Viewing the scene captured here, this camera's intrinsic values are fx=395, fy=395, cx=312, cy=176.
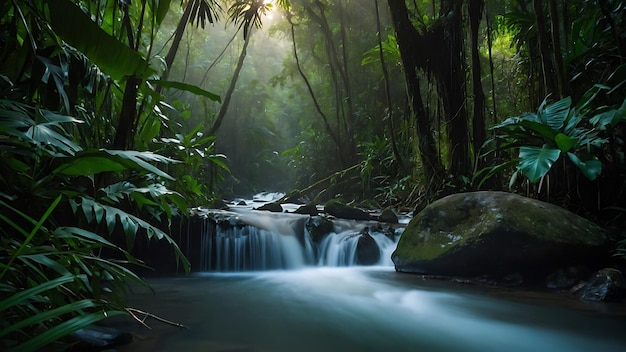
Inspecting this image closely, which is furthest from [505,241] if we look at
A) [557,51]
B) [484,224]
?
[557,51]

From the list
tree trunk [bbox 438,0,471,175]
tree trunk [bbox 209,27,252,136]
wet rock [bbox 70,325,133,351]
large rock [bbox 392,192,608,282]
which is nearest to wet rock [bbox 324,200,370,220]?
tree trunk [bbox 438,0,471,175]

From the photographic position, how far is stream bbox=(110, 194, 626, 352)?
7.89 ft

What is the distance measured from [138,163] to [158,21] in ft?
4.01

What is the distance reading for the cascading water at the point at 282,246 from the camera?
5500 mm

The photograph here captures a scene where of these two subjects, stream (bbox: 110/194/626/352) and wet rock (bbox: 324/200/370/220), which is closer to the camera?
stream (bbox: 110/194/626/352)

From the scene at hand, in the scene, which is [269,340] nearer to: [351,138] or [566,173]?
[566,173]

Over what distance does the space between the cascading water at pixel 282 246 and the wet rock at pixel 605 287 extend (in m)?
2.39

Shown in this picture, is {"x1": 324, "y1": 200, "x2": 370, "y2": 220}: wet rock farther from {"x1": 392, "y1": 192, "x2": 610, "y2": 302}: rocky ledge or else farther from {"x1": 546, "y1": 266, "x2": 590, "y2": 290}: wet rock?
{"x1": 546, "y1": 266, "x2": 590, "y2": 290}: wet rock

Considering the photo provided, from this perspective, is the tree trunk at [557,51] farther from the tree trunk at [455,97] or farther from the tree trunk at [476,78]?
the tree trunk at [455,97]

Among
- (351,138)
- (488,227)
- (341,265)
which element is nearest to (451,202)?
(488,227)

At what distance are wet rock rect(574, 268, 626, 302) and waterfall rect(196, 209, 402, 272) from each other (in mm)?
2406

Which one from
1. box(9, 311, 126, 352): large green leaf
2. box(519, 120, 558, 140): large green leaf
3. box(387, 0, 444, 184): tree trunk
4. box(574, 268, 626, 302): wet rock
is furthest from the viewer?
box(387, 0, 444, 184): tree trunk

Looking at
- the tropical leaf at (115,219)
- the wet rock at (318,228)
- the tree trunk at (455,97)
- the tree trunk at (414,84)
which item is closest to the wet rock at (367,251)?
the wet rock at (318,228)

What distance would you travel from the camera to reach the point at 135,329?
7.90 feet
